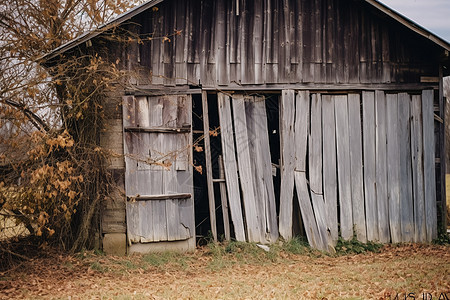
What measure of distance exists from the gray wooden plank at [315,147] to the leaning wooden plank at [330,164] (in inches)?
3.4

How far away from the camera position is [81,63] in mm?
9516

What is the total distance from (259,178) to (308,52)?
2.82 meters

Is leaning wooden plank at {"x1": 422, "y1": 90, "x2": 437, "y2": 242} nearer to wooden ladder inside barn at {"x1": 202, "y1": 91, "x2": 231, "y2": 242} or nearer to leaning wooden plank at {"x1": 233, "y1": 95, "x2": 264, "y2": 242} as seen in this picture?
leaning wooden plank at {"x1": 233, "y1": 95, "x2": 264, "y2": 242}

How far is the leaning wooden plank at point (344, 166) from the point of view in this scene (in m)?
10.4

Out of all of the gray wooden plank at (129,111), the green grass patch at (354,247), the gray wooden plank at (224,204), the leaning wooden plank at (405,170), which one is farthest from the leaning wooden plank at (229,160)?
the leaning wooden plank at (405,170)

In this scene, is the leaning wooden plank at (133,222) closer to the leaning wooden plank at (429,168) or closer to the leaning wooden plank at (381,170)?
the leaning wooden plank at (381,170)

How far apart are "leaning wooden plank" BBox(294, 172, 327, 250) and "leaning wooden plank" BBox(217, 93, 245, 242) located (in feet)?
4.13

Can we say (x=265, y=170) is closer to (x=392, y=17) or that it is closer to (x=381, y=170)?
(x=381, y=170)

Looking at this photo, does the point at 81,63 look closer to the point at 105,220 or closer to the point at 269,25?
the point at 105,220

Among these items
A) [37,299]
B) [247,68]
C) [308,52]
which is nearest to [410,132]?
[308,52]

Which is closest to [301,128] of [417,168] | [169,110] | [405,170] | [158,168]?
[405,170]

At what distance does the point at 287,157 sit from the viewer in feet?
34.1

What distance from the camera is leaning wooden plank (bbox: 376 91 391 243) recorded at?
10453 millimetres

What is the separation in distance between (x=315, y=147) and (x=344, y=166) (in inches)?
28.7
